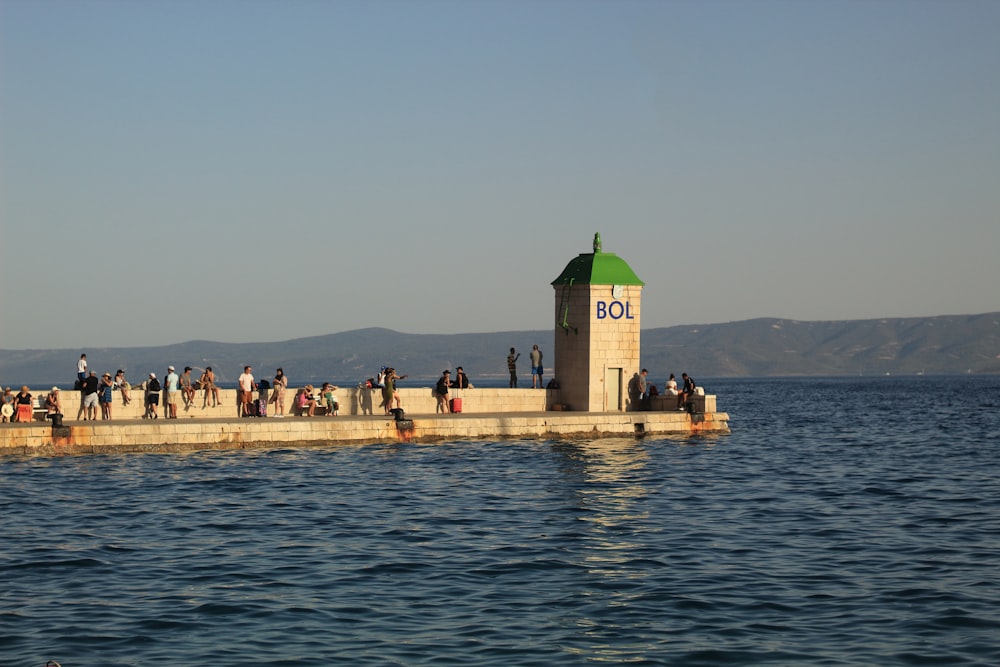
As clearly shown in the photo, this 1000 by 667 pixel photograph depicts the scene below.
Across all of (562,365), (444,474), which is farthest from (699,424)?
(444,474)

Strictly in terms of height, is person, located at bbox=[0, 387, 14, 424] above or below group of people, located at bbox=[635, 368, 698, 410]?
below

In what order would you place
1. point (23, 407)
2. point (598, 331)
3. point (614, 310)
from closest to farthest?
point (23, 407), point (598, 331), point (614, 310)

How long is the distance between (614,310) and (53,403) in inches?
806

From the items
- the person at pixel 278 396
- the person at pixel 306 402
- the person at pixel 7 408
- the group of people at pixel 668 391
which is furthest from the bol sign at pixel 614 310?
the person at pixel 7 408

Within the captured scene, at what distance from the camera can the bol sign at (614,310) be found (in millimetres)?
46719

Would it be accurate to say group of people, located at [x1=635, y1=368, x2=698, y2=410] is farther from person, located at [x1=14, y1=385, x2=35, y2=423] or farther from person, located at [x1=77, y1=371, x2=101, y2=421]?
person, located at [x1=14, y1=385, x2=35, y2=423]

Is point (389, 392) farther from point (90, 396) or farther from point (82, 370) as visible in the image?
point (82, 370)

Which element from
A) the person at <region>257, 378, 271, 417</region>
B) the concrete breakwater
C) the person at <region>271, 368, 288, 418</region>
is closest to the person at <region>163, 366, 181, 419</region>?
the concrete breakwater

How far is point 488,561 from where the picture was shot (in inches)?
852

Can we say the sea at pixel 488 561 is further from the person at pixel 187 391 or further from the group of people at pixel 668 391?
the group of people at pixel 668 391

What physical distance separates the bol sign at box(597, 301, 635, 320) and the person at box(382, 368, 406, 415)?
827 centimetres

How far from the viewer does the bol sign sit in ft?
153

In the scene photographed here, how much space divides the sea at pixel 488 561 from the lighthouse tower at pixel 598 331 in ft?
26.4

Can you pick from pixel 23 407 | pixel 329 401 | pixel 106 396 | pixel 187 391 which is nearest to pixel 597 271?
pixel 329 401
